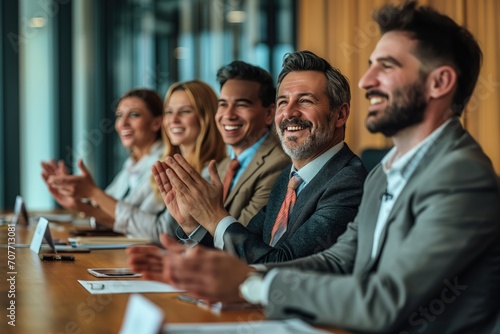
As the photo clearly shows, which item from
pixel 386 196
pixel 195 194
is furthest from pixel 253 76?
pixel 386 196

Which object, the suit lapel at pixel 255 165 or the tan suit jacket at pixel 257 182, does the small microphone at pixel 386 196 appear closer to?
the tan suit jacket at pixel 257 182

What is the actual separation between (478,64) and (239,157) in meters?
2.02

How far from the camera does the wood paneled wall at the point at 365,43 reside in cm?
563

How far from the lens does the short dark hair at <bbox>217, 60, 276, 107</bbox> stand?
395 centimetres

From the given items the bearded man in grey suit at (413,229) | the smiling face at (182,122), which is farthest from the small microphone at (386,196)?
the smiling face at (182,122)

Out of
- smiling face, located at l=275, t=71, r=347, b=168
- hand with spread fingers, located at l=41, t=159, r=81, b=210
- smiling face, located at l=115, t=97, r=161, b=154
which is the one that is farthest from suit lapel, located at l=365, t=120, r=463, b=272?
smiling face, located at l=115, t=97, r=161, b=154

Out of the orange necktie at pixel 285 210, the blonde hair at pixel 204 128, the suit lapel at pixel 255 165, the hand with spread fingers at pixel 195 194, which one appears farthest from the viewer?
the blonde hair at pixel 204 128

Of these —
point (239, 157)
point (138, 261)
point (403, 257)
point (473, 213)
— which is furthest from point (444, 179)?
point (239, 157)

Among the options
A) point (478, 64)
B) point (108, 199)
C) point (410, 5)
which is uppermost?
point (410, 5)

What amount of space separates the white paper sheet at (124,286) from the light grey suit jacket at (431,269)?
61 cm

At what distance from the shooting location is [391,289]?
5.47ft

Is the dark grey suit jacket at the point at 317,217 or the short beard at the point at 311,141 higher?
the short beard at the point at 311,141

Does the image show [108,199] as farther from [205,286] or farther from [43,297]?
[205,286]

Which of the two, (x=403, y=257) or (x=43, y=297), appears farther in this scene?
(x=43, y=297)
